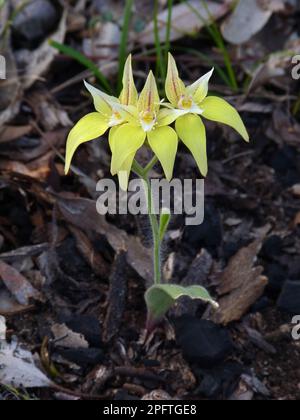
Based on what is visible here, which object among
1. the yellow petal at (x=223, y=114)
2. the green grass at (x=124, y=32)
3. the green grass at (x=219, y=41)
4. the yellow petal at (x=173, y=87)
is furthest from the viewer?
the green grass at (x=219, y=41)

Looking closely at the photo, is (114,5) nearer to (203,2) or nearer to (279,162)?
(203,2)

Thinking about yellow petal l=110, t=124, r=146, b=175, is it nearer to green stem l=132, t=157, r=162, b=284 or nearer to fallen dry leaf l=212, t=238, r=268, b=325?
green stem l=132, t=157, r=162, b=284

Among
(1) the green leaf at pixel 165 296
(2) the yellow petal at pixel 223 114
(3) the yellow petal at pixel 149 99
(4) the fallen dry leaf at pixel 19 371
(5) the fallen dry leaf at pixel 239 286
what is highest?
(3) the yellow petal at pixel 149 99

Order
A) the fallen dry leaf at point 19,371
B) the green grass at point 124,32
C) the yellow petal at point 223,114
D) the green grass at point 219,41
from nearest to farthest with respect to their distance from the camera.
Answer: the yellow petal at point 223,114 → the fallen dry leaf at point 19,371 → the green grass at point 124,32 → the green grass at point 219,41

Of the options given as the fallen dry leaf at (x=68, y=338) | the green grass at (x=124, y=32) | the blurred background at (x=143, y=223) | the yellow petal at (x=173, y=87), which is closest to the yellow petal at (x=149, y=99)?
the yellow petal at (x=173, y=87)

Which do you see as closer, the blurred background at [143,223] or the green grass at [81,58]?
the blurred background at [143,223]

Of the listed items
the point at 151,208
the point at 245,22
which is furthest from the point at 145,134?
the point at 245,22

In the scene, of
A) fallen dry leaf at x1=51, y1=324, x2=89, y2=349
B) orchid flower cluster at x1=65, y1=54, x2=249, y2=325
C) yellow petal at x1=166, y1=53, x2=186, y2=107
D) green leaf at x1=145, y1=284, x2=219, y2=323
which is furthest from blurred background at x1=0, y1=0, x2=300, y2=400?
yellow petal at x1=166, y1=53, x2=186, y2=107

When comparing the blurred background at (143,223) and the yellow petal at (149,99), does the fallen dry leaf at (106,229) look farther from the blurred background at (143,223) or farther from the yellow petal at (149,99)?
the yellow petal at (149,99)

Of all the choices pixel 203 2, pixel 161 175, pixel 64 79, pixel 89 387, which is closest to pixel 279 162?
pixel 161 175
